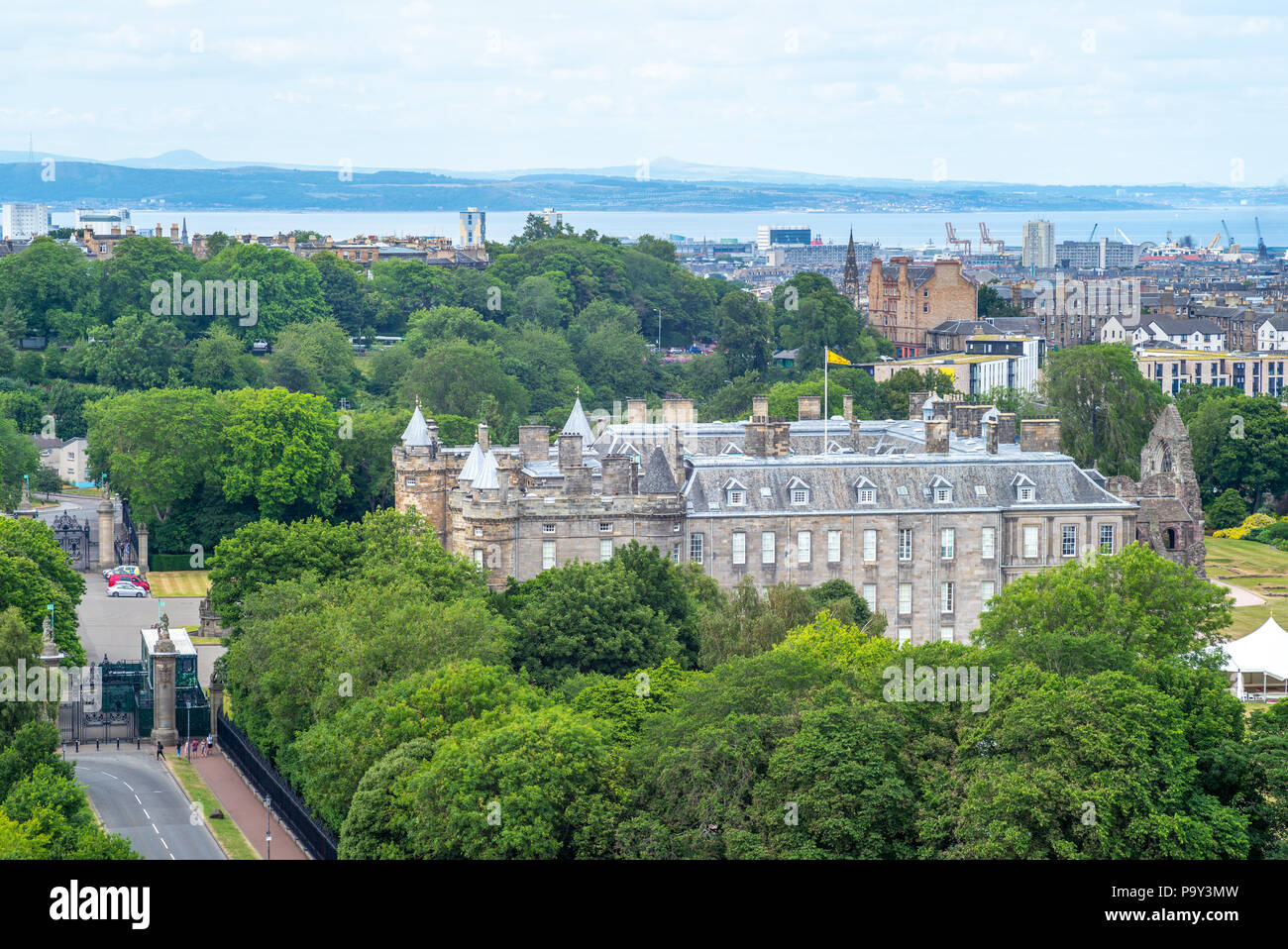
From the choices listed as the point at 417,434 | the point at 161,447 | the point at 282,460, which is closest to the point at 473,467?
the point at 417,434

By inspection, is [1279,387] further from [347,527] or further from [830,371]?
[347,527]

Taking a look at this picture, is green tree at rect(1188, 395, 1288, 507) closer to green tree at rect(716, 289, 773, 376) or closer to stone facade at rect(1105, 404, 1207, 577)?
stone facade at rect(1105, 404, 1207, 577)

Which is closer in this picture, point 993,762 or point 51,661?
point 993,762

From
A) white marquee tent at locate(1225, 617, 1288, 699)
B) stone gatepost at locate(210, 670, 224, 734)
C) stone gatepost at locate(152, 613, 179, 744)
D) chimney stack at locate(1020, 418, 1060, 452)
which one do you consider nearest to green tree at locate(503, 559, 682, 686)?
Result: stone gatepost at locate(210, 670, 224, 734)

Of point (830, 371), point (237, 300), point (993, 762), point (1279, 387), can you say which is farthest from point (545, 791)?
point (1279, 387)

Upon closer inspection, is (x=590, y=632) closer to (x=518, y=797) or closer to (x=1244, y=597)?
(x=518, y=797)
